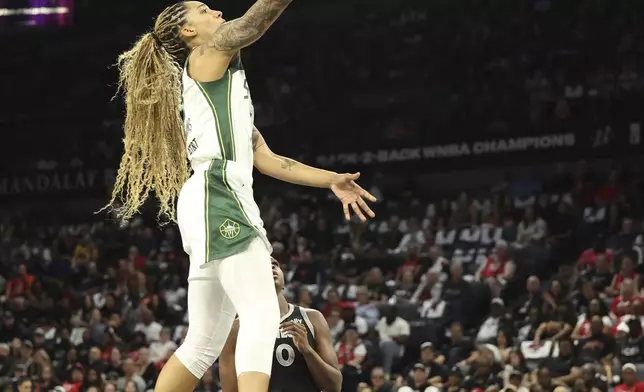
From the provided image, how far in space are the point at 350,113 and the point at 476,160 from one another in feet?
8.73

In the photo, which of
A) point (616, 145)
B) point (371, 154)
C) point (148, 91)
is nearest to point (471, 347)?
point (616, 145)

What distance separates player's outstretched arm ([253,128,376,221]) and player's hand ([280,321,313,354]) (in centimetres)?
120

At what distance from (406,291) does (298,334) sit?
884cm

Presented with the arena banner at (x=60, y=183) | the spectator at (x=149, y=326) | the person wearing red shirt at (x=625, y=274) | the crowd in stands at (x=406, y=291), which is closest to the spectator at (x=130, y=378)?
the crowd in stands at (x=406, y=291)

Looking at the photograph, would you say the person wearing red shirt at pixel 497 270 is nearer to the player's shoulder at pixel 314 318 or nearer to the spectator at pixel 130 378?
the spectator at pixel 130 378

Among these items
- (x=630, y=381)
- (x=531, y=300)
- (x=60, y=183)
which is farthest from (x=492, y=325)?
(x=60, y=183)

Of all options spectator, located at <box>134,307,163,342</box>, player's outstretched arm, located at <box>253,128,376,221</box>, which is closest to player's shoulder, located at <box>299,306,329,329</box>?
player's outstretched arm, located at <box>253,128,376,221</box>

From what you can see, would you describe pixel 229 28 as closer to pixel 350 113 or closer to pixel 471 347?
pixel 471 347

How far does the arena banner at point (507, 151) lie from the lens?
679 inches

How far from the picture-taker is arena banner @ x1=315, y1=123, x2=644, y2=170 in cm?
1723

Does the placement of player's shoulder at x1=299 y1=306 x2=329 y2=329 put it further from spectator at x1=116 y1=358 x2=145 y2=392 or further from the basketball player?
spectator at x1=116 y1=358 x2=145 y2=392

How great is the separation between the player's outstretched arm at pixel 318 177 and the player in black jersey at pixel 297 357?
0.90 metres

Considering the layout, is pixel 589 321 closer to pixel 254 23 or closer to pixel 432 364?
pixel 432 364

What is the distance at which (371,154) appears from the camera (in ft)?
63.4
